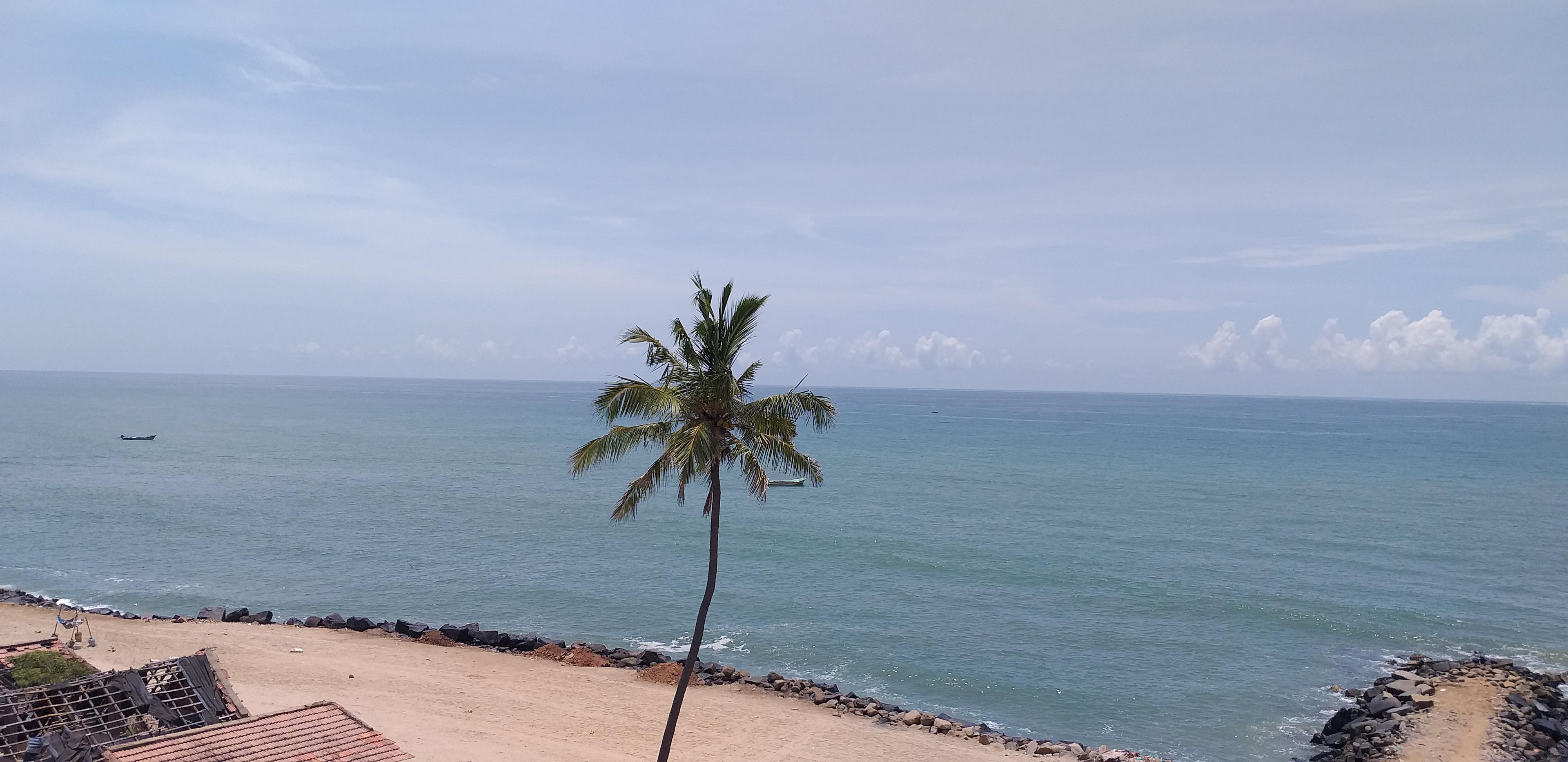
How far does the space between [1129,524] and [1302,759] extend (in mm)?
37570

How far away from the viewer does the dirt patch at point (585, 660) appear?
107ft

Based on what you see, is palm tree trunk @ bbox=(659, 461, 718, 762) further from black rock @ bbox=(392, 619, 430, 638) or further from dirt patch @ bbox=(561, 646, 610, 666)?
Answer: black rock @ bbox=(392, 619, 430, 638)

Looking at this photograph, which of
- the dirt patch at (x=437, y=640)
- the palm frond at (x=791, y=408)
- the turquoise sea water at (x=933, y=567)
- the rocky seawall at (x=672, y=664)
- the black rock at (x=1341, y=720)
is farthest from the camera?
the dirt patch at (x=437, y=640)

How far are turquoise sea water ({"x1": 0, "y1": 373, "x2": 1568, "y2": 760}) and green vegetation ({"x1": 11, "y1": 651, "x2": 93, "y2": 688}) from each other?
18.3 metres

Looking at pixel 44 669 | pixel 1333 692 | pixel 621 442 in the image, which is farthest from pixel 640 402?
pixel 1333 692

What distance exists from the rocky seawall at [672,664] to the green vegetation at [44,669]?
1383 centimetres

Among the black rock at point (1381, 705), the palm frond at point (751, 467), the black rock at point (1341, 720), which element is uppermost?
the palm frond at point (751, 467)

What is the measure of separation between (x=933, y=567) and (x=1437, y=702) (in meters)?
23.7

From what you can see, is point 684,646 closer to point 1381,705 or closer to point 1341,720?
point 1341,720

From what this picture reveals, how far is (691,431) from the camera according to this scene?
50.4ft

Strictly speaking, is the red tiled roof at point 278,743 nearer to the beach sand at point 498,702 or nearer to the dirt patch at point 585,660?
the beach sand at point 498,702

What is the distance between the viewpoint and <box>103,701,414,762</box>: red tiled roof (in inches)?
686

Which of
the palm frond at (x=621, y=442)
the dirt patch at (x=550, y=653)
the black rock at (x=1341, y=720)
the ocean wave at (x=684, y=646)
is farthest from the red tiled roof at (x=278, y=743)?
the black rock at (x=1341, y=720)

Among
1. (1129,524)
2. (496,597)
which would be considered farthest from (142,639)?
(1129,524)
